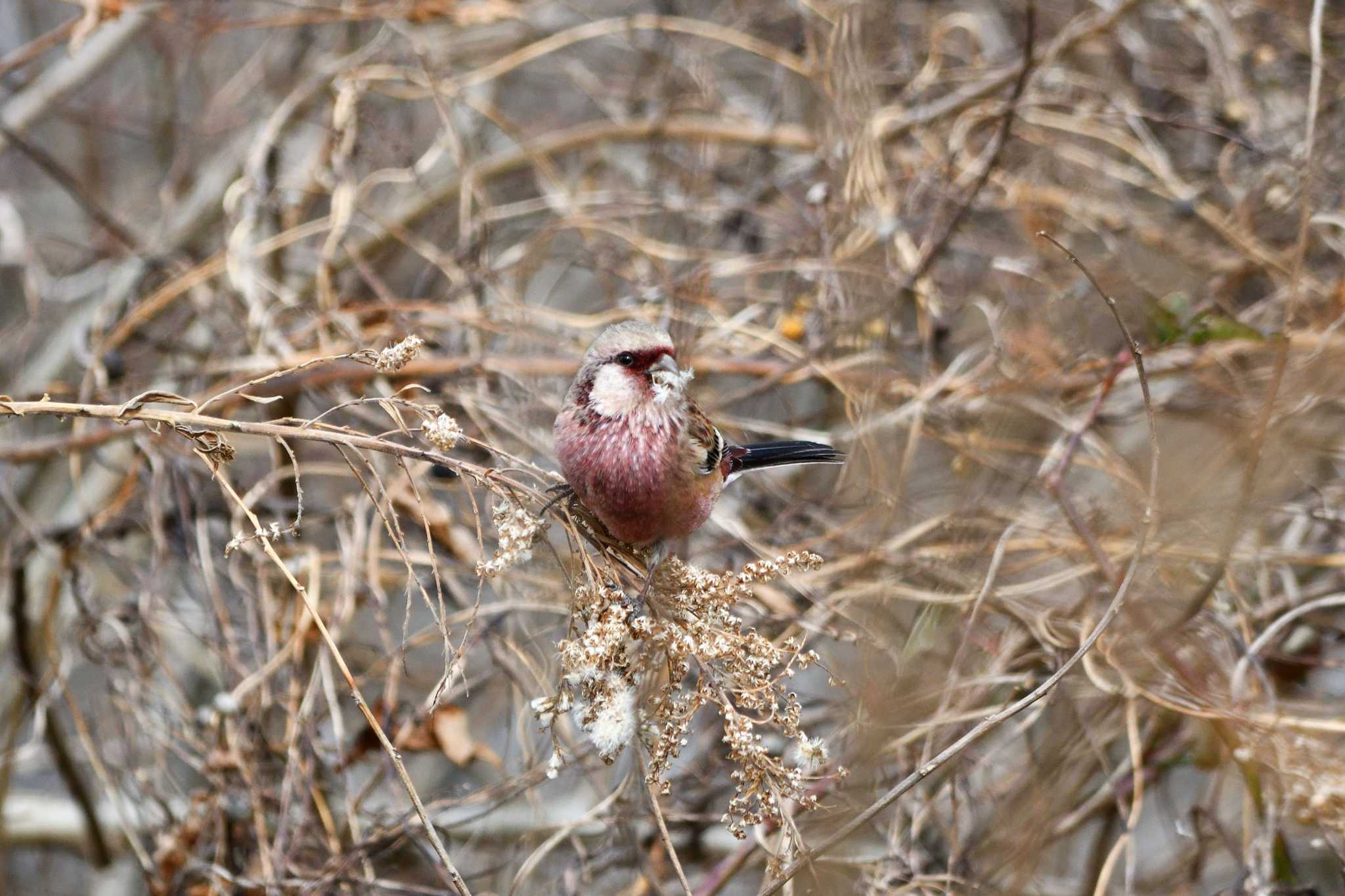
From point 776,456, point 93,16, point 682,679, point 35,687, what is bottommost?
point 35,687

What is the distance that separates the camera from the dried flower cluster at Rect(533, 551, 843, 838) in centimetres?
167

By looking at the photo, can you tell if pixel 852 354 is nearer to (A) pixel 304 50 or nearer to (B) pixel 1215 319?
(B) pixel 1215 319

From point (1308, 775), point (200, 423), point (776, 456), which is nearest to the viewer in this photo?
point (200, 423)

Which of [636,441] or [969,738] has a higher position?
[636,441]

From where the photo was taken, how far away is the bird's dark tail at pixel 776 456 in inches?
109

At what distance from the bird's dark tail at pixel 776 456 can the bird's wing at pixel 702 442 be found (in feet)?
0.73

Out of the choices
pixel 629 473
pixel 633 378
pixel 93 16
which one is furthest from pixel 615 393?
pixel 93 16

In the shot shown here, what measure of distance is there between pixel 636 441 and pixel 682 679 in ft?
2.09

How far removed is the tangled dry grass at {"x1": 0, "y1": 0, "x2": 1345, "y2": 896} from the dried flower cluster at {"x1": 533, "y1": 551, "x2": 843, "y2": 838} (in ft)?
0.03

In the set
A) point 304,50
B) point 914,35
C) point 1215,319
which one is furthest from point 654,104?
point 1215,319

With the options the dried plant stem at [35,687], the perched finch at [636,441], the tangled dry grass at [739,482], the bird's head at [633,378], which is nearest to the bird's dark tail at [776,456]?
the tangled dry grass at [739,482]

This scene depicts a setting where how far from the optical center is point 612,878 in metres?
2.94

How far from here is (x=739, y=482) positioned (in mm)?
3371

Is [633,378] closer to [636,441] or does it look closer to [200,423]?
[636,441]
